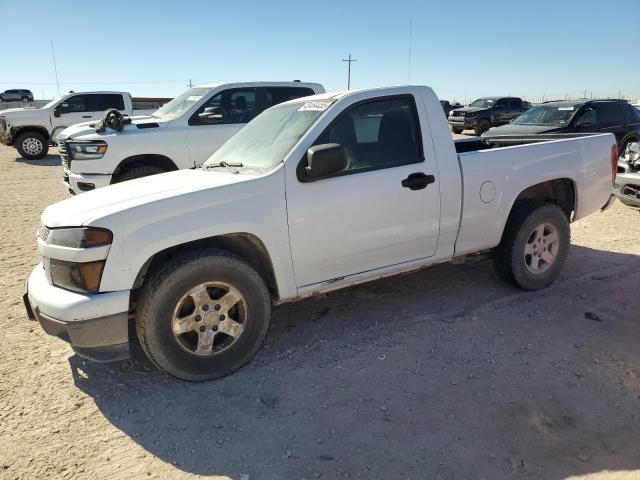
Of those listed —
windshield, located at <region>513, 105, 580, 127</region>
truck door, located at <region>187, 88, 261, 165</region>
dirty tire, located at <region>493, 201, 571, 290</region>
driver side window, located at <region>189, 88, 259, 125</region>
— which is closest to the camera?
dirty tire, located at <region>493, 201, 571, 290</region>

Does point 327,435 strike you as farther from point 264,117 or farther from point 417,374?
point 264,117

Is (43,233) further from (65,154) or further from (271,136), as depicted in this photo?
(65,154)

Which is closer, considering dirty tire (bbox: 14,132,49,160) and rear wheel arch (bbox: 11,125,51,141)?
rear wheel arch (bbox: 11,125,51,141)

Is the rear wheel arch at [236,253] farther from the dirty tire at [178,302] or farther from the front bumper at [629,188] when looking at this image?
the front bumper at [629,188]

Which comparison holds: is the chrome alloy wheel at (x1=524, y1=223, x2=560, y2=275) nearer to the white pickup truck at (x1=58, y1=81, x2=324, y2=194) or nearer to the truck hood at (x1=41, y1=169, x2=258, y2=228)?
the truck hood at (x1=41, y1=169, x2=258, y2=228)

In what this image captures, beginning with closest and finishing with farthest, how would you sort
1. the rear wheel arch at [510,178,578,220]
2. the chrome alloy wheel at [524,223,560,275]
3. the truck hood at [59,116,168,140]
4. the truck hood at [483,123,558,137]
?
the chrome alloy wheel at [524,223,560,275], the rear wheel arch at [510,178,578,220], the truck hood at [59,116,168,140], the truck hood at [483,123,558,137]

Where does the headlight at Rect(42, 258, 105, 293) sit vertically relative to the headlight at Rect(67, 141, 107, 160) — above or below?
below

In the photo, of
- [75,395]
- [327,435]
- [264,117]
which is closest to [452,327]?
[327,435]

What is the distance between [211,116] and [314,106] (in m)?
4.55

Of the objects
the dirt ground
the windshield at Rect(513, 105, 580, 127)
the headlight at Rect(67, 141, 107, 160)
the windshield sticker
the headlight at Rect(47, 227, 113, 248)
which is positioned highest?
the windshield sticker

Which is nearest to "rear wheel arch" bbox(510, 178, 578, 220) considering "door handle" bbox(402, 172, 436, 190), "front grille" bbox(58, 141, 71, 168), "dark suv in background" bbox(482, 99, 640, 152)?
"door handle" bbox(402, 172, 436, 190)

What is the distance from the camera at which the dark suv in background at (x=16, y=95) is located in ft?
146

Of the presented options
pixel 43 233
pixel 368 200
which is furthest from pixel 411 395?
pixel 43 233

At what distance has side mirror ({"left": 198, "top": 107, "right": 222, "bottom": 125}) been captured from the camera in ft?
25.6
